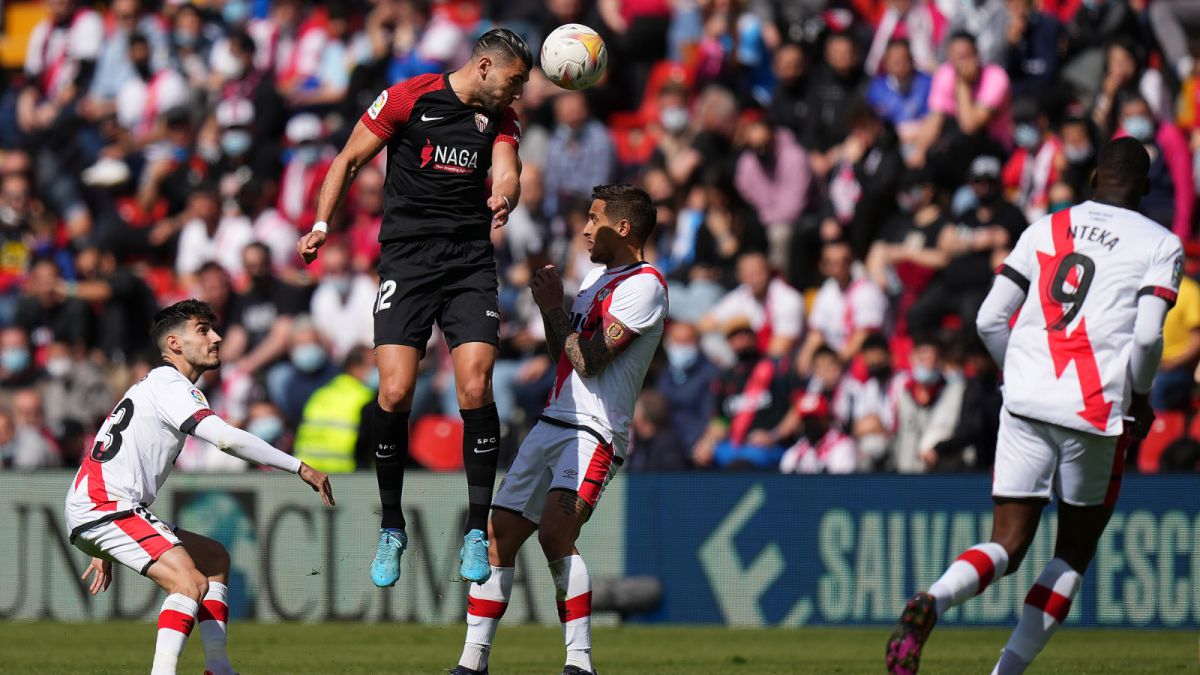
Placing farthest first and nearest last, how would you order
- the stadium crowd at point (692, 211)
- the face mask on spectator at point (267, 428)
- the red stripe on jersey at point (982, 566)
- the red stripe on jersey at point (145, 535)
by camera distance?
the face mask on spectator at point (267, 428) < the stadium crowd at point (692, 211) < the red stripe on jersey at point (145, 535) < the red stripe on jersey at point (982, 566)

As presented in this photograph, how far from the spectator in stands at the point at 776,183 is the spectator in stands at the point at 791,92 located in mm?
537

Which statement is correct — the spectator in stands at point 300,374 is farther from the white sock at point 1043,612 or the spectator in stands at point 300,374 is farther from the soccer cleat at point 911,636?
the soccer cleat at point 911,636

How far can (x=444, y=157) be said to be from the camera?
351 inches

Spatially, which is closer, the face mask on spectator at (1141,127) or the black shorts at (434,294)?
the black shorts at (434,294)

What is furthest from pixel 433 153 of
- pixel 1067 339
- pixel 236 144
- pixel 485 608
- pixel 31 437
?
pixel 236 144

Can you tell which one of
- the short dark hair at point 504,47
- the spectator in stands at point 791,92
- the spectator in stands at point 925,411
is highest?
the spectator in stands at point 791,92

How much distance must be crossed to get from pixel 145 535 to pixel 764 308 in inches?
339

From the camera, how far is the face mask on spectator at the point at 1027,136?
16.2 metres

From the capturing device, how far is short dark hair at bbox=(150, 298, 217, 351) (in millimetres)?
8805

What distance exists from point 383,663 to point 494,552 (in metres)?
2.68

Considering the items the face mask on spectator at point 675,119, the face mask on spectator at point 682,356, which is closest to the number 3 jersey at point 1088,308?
the face mask on spectator at point 682,356

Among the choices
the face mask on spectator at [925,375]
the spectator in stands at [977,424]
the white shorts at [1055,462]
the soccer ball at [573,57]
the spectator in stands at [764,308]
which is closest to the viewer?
the white shorts at [1055,462]

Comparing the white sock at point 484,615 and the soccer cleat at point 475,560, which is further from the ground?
the soccer cleat at point 475,560

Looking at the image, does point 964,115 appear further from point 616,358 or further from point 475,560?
point 475,560
